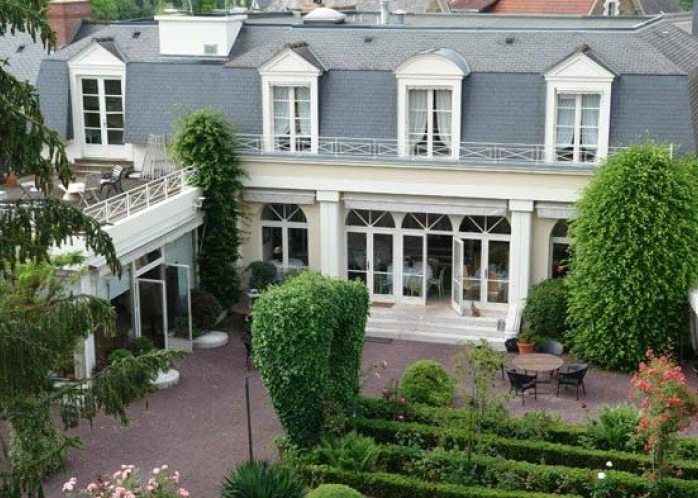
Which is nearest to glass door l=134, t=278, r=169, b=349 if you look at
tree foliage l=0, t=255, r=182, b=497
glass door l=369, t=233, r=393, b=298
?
glass door l=369, t=233, r=393, b=298

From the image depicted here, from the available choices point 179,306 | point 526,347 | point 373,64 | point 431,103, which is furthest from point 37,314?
point 373,64

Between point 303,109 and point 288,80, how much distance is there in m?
0.86

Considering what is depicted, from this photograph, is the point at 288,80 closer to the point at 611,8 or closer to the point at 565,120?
the point at 565,120

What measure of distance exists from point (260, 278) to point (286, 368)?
32.0 ft

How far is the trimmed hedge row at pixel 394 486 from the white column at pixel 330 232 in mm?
9905

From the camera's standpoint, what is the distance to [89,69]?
3184cm

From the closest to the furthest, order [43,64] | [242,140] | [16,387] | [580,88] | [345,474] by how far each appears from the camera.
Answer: [16,387] < [345,474] < [580,88] < [242,140] < [43,64]

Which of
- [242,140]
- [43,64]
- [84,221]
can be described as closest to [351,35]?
[242,140]

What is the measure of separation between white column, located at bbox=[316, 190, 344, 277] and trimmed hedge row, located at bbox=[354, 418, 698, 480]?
8460mm

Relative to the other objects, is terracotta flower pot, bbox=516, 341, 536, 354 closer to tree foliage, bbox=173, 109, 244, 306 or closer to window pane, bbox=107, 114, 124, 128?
tree foliage, bbox=173, 109, 244, 306

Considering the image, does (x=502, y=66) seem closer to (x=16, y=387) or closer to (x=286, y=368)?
(x=286, y=368)

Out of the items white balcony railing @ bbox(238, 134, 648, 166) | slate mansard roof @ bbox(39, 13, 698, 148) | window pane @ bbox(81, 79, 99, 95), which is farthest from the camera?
window pane @ bbox(81, 79, 99, 95)

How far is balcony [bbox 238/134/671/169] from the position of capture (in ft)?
92.0

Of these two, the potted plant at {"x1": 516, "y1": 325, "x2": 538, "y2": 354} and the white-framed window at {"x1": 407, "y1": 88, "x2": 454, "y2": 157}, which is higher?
the white-framed window at {"x1": 407, "y1": 88, "x2": 454, "y2": 157}
